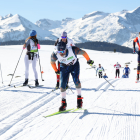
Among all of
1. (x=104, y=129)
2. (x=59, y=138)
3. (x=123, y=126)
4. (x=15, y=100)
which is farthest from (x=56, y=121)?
(x=15, y=100)

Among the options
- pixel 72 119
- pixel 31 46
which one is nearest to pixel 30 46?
pixel 31 46

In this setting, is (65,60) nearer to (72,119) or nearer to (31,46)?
(72,119)

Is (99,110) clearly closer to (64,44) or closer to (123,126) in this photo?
(123,126)

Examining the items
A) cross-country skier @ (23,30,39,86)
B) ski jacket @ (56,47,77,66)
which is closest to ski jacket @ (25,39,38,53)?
cross-country skier @ (23,30,39,86)

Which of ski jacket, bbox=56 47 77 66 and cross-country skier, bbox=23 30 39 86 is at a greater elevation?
cross-country skier, bbox=23 30 39 86

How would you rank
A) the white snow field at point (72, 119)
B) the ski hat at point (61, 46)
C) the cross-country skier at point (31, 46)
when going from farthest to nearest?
the cross-country skier at point (31, 46) → the ski hat at point (61, 46) → the white snow field at point (72, 119)

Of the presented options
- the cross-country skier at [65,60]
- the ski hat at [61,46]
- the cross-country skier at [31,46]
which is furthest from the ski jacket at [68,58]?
the cross-country skier at [31,46]

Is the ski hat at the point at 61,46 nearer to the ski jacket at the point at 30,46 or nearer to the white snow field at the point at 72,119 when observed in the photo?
the white snow field at the point at 72,119

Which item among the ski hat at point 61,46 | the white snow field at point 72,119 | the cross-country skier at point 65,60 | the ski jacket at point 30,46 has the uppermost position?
the ski jacket at point 30,46

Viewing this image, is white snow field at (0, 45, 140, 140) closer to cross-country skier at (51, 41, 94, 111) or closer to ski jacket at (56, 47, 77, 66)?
cross-country skier at (51, 41, 94, 111)

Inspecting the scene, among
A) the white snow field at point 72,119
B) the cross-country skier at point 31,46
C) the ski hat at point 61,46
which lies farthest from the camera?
the cross-country skier at point 31,46

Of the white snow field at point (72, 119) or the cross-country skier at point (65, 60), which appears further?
the cross-country skier at point (65, 60)

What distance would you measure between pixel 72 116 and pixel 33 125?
88 centimetres

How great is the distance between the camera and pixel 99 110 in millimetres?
4215
